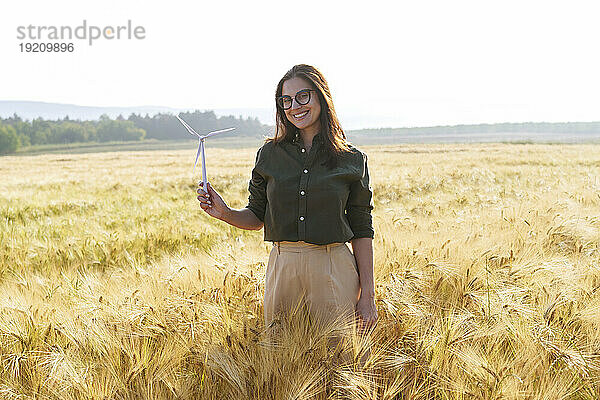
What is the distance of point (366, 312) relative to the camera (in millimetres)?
2359

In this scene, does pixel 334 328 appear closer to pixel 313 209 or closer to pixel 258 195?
pixel 313 209

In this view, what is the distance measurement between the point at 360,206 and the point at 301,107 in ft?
1.89

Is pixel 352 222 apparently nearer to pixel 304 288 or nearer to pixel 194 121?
pixel 304 288

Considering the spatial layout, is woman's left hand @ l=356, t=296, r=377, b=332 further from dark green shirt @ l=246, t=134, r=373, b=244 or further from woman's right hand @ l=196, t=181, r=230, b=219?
woman's right hand @ l=196, t=181, r=230, b=219

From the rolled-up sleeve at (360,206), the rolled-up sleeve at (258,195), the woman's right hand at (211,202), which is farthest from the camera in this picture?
the rolled-up sleeve at (258,195)

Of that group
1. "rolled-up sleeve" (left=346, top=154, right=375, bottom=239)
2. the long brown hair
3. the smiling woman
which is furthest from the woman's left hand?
the long brown hair

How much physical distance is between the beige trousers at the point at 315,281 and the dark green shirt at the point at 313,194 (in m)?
0.09

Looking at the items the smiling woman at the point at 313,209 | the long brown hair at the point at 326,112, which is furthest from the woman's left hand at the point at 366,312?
the long brown hair at the point at 326,112

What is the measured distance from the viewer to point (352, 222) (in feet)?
8.02

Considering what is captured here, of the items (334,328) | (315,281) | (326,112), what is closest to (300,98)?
(326,112)

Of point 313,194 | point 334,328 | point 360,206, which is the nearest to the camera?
point 334,328

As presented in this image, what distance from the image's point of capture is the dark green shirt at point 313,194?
2287mm

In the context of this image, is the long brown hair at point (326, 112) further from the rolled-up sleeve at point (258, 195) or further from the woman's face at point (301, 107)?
the rolled-up sleeve at point (258, 195)

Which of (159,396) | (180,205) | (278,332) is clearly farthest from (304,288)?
(180,205)
